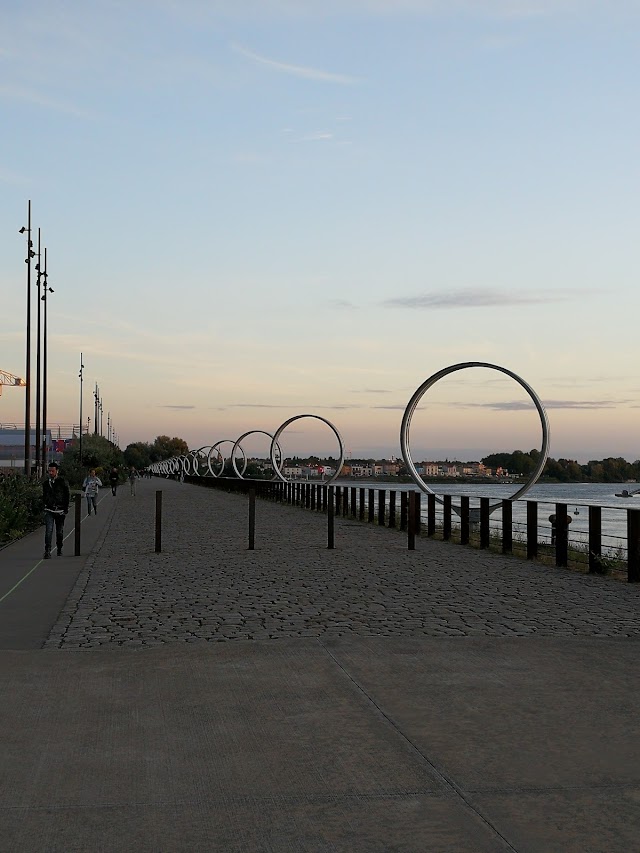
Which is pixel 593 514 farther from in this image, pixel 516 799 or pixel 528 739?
pixel 516 799

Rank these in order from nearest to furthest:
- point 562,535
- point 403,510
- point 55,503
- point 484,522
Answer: point 562,535 → point 55,503 → point 484,522 → point 403,510

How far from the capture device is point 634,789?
4691 millimetres

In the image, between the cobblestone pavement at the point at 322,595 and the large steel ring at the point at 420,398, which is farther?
the large steel ring at the point at 420,398

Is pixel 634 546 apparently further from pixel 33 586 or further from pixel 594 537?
pixel 33 586

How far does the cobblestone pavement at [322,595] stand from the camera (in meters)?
9.29

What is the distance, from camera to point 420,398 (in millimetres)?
25250

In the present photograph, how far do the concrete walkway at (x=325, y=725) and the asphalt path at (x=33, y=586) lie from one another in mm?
225

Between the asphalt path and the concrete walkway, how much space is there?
225 millimetres

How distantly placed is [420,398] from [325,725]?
1976 centimetres

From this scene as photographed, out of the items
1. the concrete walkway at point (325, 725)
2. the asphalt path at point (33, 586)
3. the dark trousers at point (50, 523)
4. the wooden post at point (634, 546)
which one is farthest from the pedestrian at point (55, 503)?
the wooden post at point (634, 546)

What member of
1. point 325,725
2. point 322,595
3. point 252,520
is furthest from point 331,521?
point 325,725

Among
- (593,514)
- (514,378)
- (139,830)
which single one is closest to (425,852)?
(139,830)

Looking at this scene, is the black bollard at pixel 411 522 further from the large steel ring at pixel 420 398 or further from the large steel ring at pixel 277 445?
the large steel ring at pixel 277 445

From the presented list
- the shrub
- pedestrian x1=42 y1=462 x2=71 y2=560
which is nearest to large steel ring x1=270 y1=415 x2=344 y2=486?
the shrub
